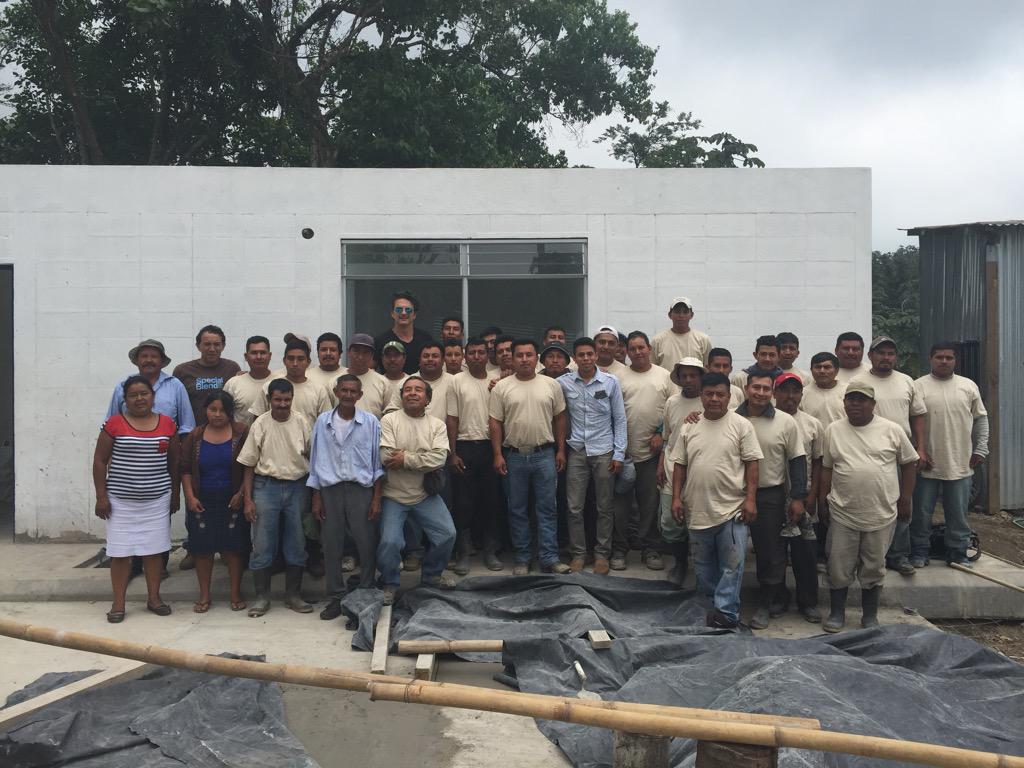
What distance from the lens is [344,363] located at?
8312 mm

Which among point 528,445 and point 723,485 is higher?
point 528,445

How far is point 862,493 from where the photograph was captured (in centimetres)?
575

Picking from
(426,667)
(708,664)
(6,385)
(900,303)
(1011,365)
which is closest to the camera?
(708,664)

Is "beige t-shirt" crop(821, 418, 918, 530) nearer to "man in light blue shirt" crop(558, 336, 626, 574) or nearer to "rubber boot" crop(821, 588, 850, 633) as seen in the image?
"rubber boot" crop(821, 588, 850, 633)

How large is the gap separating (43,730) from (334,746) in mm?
1337

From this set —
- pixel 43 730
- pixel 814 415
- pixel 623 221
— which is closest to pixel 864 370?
pixel 814 415

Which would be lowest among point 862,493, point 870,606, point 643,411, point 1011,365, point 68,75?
point 870,606

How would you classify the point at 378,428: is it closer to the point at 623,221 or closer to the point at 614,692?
the point at 614,692

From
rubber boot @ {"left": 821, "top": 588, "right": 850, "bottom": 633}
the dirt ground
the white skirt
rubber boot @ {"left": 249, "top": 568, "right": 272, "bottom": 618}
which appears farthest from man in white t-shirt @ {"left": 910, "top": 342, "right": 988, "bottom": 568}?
the white skirt

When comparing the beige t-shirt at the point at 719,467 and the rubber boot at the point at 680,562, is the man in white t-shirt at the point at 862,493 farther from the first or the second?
the rubber boot at the point at 680,562

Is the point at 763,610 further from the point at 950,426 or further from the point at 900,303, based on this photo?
the point at 900,303

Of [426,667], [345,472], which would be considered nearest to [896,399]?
[426,667]

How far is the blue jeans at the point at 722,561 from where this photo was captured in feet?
18.5

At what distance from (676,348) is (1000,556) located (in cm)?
362
